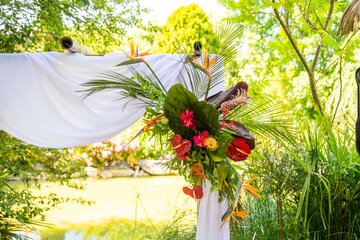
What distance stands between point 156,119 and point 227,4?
1.55m

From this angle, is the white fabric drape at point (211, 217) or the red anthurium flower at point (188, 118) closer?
the red anthurium flower at point (188, 118)

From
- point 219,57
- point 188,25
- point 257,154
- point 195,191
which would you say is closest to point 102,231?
point 257,154

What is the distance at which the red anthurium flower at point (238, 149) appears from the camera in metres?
1.96

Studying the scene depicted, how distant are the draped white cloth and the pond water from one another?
3.44 ft

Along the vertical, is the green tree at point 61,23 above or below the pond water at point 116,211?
above

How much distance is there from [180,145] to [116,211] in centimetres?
387

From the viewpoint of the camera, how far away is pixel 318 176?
2.41 m

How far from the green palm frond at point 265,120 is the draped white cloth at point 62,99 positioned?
0.36 meters

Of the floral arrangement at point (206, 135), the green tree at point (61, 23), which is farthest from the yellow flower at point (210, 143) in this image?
the green tree at point (61, 23)

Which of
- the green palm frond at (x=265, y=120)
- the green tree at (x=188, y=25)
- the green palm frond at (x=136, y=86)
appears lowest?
the green palm frond at (x=265, y=120)

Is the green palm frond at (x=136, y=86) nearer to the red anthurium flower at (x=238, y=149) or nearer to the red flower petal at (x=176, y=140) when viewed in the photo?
the red flower petal at (x=176, y=140)

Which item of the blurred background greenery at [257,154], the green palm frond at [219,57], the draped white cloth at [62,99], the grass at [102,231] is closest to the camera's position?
the green palm frond at [219,57]

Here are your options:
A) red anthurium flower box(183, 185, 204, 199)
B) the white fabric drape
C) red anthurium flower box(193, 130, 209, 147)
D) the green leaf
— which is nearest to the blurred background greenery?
the white fabric drape

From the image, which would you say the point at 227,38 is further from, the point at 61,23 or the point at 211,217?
the point at 61,23
